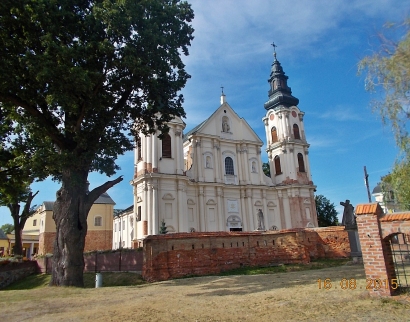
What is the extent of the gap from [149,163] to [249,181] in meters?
10.7

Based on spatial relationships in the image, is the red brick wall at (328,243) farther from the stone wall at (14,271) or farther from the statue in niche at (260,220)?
the stone wall at (14,271)

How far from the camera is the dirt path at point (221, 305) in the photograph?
636 centimetres

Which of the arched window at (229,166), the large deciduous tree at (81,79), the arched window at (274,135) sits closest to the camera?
the large deciduous tree at (81,79)

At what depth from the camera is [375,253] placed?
7410 mm

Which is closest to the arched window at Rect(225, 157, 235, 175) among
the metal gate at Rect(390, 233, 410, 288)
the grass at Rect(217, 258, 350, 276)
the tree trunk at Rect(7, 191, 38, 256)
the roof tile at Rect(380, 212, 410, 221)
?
the grass at Rect(217, 258, 350, 276)

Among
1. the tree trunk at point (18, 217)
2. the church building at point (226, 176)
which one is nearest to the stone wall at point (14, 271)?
the tree trunk at point (18, 217)

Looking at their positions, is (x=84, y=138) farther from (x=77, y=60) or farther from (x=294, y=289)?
(x=294, y=289)

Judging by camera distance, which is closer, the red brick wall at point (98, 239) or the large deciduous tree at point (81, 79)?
the large deciduous tree at point (81, 79)

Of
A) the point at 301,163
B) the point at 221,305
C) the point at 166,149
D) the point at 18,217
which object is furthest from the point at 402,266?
the point at 18,217

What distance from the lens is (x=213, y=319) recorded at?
21.1 ft

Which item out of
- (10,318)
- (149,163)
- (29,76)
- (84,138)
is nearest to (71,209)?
(84,138)

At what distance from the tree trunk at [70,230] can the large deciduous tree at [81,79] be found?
38 mm

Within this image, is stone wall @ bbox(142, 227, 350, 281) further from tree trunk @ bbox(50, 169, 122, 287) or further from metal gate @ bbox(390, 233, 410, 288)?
metal gate @ bbox(390, 233, 410, 288)

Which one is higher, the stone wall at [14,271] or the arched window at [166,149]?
the arched window at [166,149]
